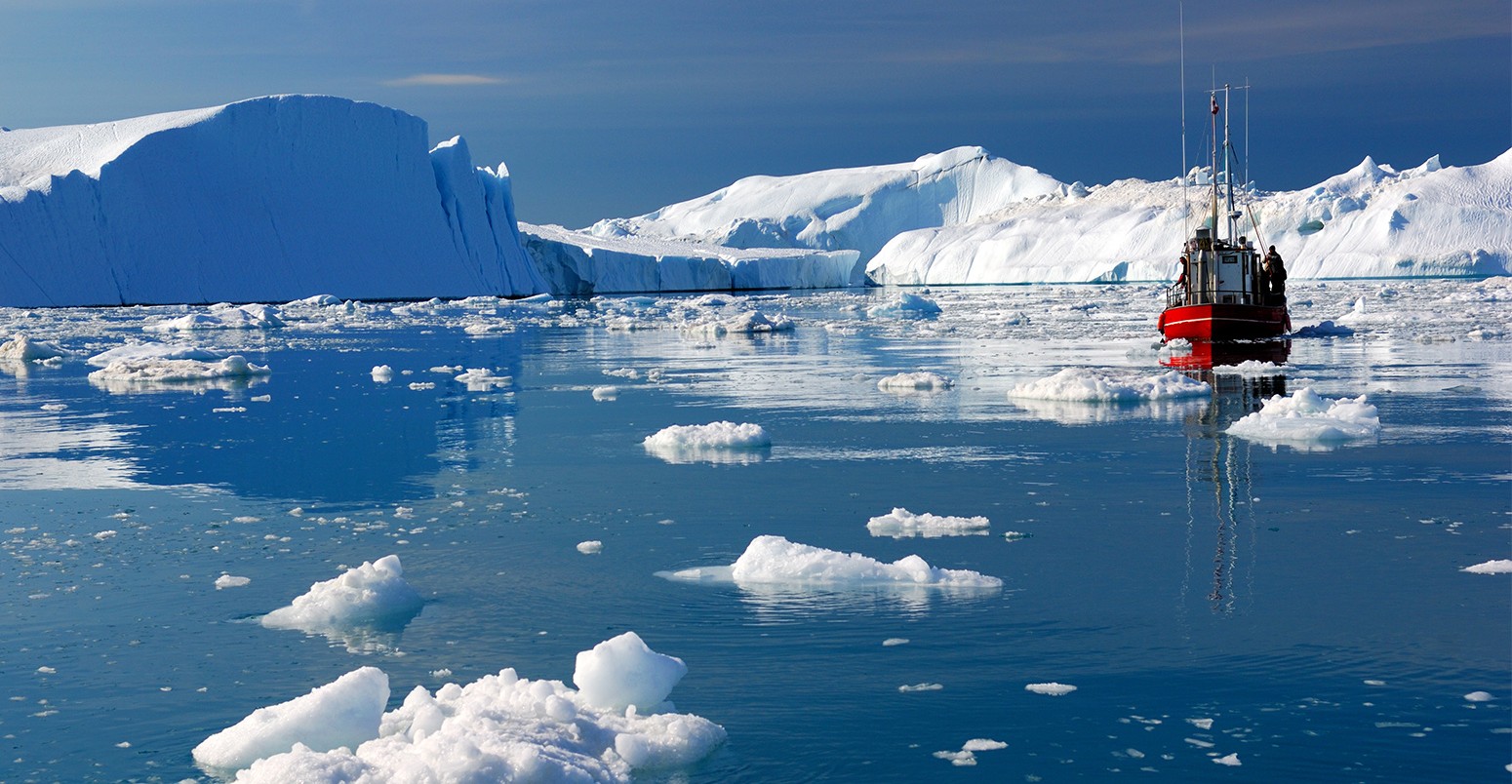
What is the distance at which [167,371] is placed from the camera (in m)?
16.6

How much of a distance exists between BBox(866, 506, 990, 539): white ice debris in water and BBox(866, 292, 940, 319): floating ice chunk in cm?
2915

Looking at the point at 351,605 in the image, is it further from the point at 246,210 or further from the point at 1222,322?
the point at 246,210

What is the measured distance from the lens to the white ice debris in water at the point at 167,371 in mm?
16394

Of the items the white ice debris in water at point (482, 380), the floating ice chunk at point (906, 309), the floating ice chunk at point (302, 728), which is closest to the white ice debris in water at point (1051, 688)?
the floating ice chunk at point (302, 728)

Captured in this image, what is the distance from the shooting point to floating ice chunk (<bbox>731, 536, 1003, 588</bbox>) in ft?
17.7

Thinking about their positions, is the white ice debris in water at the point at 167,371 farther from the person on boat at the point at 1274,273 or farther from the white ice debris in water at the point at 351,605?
the person on boat at the point at 1274,273

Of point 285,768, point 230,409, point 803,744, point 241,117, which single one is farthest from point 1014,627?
point 241,117

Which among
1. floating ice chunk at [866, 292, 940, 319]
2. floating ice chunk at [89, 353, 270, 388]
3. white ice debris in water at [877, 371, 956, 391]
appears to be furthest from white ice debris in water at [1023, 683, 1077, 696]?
floating ice chunk at [866, 292, 940, 319]

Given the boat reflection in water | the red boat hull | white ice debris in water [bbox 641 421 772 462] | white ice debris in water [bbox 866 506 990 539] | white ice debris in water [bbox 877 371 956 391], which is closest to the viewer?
the boat reflection in water

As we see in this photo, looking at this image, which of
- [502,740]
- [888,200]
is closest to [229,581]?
[502,740]

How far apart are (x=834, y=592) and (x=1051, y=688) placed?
132 cm

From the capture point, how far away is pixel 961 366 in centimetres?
1695

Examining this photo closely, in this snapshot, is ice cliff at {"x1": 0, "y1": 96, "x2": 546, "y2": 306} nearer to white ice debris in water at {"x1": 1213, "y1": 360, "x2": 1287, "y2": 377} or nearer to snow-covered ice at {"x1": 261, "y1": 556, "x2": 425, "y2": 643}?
white ice debris in water at {"x1": 1213, "y1": 360, "x2": 1287, "y2": 377}

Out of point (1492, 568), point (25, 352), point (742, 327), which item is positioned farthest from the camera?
point (742, 327)
